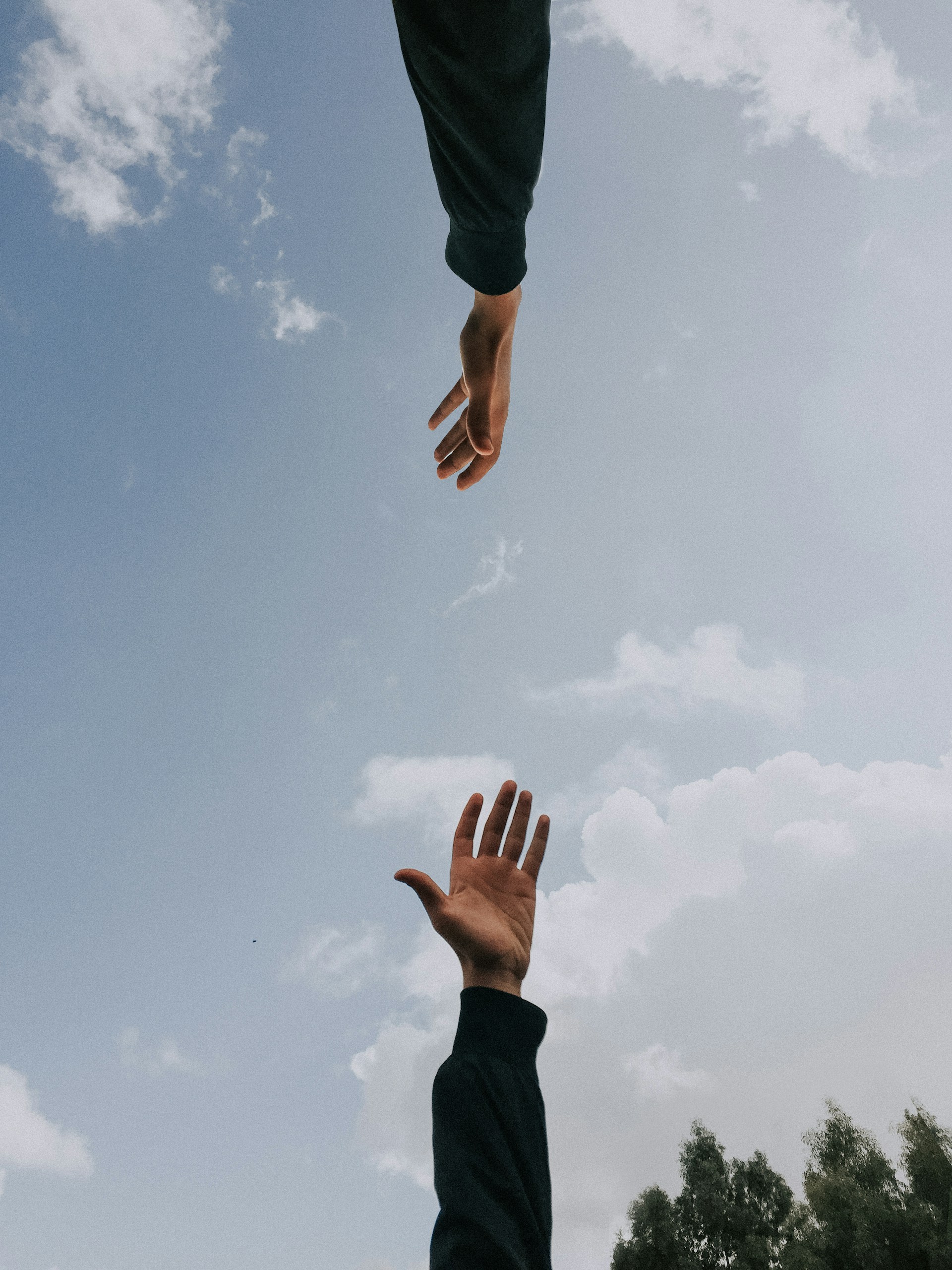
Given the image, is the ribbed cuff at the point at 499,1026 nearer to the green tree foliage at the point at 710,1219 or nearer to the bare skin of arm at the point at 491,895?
the bare skin of arm at the point at 491,895

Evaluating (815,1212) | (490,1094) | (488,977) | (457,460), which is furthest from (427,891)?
(815,1212)

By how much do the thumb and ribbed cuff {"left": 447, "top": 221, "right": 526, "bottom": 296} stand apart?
4.78 ft

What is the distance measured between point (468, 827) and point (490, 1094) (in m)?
1.07

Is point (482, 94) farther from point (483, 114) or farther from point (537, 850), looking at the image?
point (537, 850)

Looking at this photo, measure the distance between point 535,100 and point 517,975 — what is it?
202 cm

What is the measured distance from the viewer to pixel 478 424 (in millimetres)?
2373

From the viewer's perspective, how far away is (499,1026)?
6.00ft

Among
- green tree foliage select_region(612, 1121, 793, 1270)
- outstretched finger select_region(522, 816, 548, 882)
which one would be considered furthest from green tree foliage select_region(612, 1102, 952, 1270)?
outstretched finger select_region(522, 816, 548, 882)

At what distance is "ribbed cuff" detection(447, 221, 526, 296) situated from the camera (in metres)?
1.61

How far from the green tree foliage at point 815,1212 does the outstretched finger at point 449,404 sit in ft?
75.2

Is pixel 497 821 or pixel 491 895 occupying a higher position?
pixel 497 821

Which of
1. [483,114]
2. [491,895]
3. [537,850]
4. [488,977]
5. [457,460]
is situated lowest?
[488,977]

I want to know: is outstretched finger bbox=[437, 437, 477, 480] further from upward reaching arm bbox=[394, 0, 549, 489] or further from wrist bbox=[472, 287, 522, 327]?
upward reaching arm bbox=[394, 0, 549, 489]

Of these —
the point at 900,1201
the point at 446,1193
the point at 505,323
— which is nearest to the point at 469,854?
the point at 446,1193
